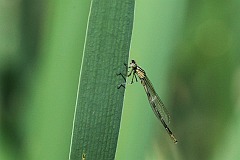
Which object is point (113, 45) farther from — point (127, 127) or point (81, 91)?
point (127, 127)

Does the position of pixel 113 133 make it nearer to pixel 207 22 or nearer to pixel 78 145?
pixel 78 145

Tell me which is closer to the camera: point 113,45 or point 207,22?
point 113,45

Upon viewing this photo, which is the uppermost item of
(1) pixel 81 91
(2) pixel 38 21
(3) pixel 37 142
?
(2) pixel 38 21

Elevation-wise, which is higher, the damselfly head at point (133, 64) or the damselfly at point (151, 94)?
the damselfly head at point (133, 64)

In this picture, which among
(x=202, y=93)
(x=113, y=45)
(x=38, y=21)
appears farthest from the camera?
(x=202, y=93)

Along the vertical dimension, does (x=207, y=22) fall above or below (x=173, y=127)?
above

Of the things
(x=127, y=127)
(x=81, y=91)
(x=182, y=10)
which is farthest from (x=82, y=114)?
(x=182, y=10)

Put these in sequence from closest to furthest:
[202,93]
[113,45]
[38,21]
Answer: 1. [113,45]
2. [38,21]
3. [202,93]

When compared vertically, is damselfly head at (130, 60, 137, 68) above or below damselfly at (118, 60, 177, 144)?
above
